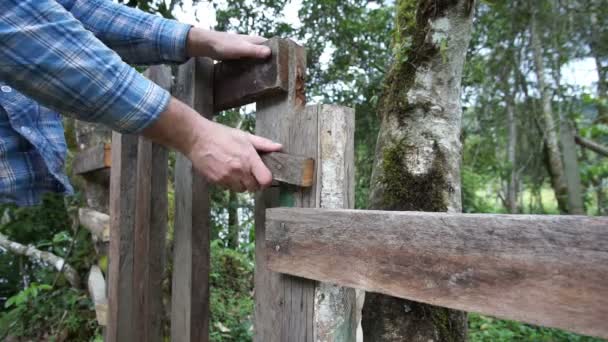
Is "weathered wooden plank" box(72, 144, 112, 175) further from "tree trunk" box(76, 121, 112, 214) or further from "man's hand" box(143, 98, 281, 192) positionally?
"man's hand" box(143, 98, 281, 192)

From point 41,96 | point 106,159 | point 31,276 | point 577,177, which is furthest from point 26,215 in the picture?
point 577,177

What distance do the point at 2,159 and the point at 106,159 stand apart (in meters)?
0.94

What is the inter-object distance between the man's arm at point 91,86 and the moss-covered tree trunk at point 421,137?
2.77 ft

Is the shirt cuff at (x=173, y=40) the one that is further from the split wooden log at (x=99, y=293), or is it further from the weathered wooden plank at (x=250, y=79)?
the split wooden log at (x=99, y=293)

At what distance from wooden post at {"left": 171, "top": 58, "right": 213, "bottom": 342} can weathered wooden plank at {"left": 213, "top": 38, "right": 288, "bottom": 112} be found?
2.2 inches

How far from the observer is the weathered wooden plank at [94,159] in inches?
94.0

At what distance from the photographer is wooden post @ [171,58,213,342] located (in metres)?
1.51

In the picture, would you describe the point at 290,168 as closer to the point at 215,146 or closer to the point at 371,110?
the point at 215,146

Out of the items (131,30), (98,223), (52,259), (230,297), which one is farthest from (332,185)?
(52,259)

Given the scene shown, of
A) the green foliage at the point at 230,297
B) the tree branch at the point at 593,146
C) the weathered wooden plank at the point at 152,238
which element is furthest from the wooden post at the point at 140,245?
the tree branch at the point at 593,146

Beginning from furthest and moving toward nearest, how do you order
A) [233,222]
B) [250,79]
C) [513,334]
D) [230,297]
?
[233,222] → [230,297] → [513,334] → [250,79]

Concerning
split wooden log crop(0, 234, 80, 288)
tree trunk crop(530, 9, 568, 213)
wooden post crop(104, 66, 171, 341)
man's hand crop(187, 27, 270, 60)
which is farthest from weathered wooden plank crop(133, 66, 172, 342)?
tree trunk crop(530, 9, 568, 213)

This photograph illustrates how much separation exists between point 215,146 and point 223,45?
0.39 m

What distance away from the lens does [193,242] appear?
5.03ft
